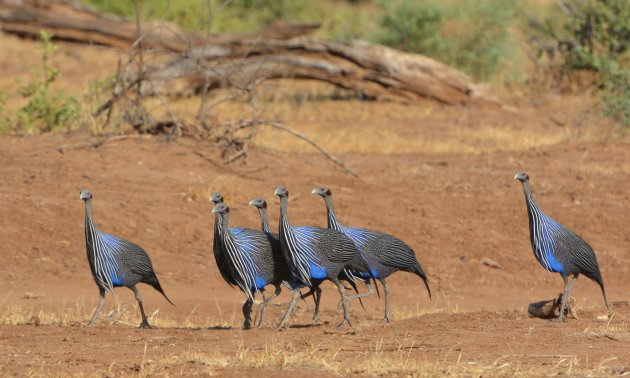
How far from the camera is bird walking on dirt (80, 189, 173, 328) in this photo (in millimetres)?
9281

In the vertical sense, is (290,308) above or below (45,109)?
below

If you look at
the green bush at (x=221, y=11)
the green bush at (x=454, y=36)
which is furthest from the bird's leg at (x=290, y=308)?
the green bush at (x=454, y=36)

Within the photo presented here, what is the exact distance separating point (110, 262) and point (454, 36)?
1681cm

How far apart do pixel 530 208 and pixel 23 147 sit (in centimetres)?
814

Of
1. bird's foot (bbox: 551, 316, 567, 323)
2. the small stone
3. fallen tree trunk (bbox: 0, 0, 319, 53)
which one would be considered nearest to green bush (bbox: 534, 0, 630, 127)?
fallen tree trunk (bbox: 0, 0, 319, 53)

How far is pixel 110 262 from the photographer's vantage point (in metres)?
9.31

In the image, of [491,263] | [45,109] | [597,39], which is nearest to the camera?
[491,263]

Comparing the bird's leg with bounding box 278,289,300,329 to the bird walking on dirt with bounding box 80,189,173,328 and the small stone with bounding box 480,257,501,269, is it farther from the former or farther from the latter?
the small stone with bounding box 480,257,501,269

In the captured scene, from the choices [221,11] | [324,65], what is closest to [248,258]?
[324,65]

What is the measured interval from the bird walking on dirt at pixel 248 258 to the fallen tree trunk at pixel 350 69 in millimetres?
11230

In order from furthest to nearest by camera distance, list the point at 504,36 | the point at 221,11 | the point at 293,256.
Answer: the point at 221,11 < the point at 504,36 < the point at 293,256

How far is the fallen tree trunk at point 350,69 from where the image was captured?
→ 67.8 ft

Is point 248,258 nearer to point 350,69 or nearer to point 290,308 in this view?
point 290,308

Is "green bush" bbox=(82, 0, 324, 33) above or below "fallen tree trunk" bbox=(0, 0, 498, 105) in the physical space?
above
